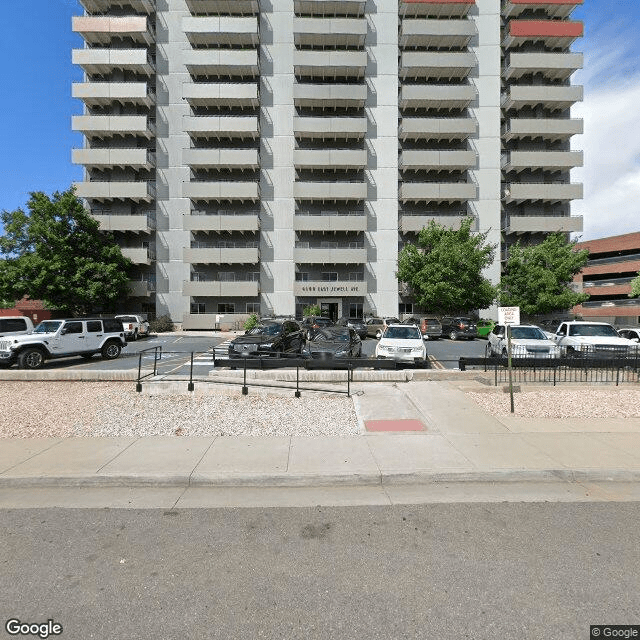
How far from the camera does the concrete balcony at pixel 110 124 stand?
118ft

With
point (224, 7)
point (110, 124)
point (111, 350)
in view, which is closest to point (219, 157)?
point (110, 124)

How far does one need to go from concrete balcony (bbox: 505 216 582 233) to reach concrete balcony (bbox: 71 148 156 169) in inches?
1539

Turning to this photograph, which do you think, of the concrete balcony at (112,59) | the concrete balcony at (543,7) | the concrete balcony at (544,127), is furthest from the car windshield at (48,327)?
the concrete balcony at (543,7)

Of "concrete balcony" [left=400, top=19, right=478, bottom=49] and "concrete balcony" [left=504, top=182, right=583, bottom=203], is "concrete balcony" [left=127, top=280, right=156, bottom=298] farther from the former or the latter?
"concrete balcony" [left=504, top=182, right=583, bottom=203]

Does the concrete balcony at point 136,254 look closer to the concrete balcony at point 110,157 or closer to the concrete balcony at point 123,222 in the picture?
the concrete balcony at point 123,222

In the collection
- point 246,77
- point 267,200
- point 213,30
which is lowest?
point 267,200

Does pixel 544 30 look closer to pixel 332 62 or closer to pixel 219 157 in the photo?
pixel 332 62

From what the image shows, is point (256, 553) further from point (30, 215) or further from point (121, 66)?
point (121, 66)

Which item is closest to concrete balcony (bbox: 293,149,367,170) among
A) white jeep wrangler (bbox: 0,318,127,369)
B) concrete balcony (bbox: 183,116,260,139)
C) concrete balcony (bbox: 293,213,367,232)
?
concrete balcony (bbox: 293,213,367,232)

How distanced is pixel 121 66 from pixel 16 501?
45.7 metres

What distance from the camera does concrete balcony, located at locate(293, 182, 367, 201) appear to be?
36.3 metres

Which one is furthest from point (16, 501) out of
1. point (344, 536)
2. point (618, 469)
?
point (618, 469)

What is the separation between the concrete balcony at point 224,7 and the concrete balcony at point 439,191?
79.3 feet

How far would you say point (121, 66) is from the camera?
3650 cm
